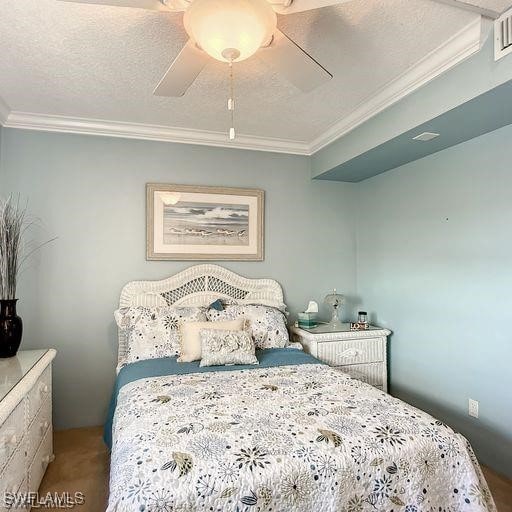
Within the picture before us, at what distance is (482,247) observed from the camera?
2508 millimetres

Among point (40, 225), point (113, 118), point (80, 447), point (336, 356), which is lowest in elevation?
point (80, 447)

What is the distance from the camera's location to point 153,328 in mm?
2748

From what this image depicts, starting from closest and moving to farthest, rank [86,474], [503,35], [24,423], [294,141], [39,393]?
[503,35] → [24,423] → [39,393] → [86,474] → [294,141]

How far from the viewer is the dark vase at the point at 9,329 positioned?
7.80 ft

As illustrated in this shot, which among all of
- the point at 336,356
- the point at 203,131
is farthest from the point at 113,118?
the point at 336,356

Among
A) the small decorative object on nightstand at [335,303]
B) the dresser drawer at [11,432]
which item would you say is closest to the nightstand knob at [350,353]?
the small decorative object on nightstand at [335,303]

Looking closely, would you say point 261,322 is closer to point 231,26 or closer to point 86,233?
point 86,233

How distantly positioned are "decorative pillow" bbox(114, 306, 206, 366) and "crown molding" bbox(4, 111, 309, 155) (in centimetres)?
144

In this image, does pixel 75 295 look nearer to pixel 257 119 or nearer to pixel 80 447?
pixel 80 447

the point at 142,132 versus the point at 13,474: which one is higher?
the point at 142,132

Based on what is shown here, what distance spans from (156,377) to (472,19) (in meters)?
2.49

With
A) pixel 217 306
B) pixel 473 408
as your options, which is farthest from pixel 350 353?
pixel 217 306

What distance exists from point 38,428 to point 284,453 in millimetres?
1573

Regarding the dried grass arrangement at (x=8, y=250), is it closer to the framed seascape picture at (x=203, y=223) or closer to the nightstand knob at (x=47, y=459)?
the framed seascape picture at (x=203, y=223)
